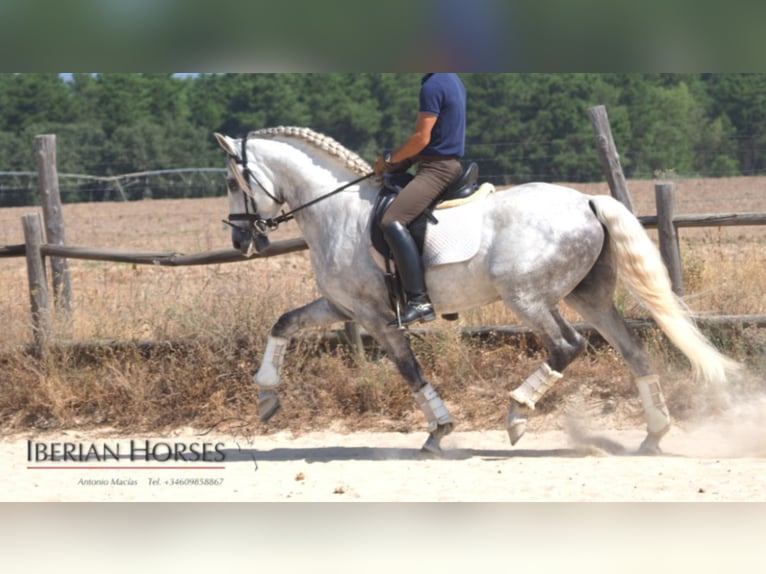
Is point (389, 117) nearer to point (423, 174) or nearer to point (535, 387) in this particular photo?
point (423, 174)

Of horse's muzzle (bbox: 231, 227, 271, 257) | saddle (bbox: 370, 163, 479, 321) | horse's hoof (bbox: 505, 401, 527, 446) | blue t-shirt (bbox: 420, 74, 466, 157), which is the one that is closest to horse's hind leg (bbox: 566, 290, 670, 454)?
horse's hoof (bbox: 505, 401, 527, 446)

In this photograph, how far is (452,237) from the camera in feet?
22.9

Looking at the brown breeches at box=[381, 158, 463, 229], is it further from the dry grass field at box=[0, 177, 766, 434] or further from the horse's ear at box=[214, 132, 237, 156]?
the dry grass field at box=[0, 177, 766, 434]

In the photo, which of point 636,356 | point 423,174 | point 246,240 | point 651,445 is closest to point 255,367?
point 246,240

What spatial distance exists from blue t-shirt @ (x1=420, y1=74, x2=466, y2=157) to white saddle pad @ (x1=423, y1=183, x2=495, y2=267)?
0.42 metres

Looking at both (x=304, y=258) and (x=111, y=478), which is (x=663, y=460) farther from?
(x=304, y=258)

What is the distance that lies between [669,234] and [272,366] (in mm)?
3557

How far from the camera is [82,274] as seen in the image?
15.4 metres

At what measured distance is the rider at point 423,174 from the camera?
6.74 m

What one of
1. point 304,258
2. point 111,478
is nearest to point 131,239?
point 304,258

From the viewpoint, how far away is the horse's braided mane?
7.48 m

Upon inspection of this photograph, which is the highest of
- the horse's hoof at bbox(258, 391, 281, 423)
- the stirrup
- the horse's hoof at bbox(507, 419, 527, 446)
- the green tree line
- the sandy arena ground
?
the green tree line

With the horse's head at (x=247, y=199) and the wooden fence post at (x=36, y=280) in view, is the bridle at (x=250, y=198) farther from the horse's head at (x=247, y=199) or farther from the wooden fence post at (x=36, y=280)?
the wooden fence post at (x=36, y=280)

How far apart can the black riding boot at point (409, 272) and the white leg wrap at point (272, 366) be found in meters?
1.03
